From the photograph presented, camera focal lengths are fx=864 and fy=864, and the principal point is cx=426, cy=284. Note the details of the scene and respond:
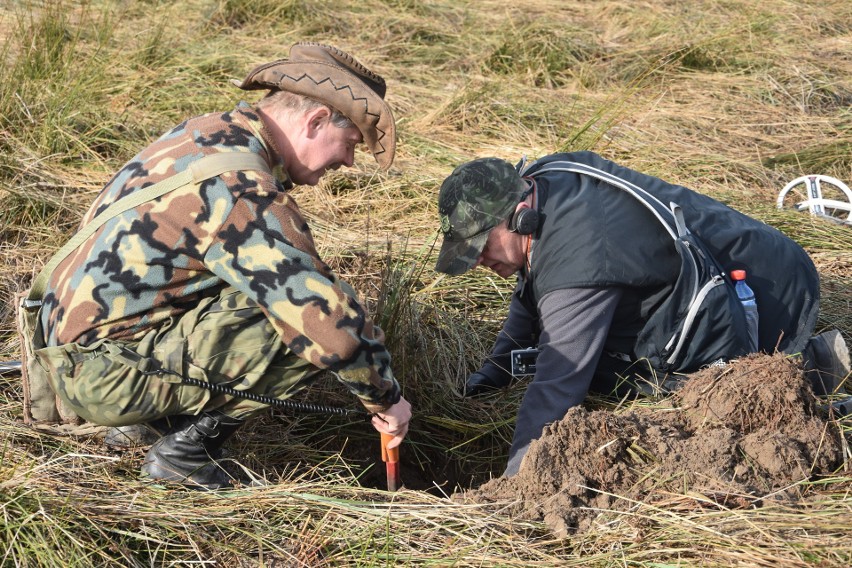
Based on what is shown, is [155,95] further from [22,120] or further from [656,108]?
[656,108]

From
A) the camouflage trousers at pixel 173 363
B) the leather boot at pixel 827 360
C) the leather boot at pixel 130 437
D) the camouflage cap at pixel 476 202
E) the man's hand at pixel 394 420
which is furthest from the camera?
the leather boot at pixel 827 360

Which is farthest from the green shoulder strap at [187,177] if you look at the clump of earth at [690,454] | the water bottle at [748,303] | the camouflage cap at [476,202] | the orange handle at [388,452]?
the water bottle at [748,303]

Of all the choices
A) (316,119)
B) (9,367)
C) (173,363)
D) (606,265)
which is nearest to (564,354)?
(606,265)

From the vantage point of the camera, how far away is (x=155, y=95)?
5.29 meters

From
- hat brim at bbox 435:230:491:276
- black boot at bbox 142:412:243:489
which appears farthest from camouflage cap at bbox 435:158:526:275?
black boot at bbox 142:412:243:489

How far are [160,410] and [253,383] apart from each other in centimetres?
28

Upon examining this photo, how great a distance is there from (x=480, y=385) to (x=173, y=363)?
1275mm

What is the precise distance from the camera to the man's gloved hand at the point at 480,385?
10.7 feet

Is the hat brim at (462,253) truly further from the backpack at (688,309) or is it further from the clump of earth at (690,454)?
the clump of earth at (690,454)

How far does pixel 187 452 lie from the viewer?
257 centimetres

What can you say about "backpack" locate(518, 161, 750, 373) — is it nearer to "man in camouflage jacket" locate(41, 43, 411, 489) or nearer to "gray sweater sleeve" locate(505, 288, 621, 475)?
"gray sweater sleeve" locate(505, 288, 621, 475)

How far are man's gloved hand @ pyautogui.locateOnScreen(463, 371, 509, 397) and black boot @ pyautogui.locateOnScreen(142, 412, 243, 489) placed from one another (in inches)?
38.9

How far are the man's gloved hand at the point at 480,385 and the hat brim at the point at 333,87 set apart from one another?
113 cm

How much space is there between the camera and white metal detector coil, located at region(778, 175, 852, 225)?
4.23 meters
